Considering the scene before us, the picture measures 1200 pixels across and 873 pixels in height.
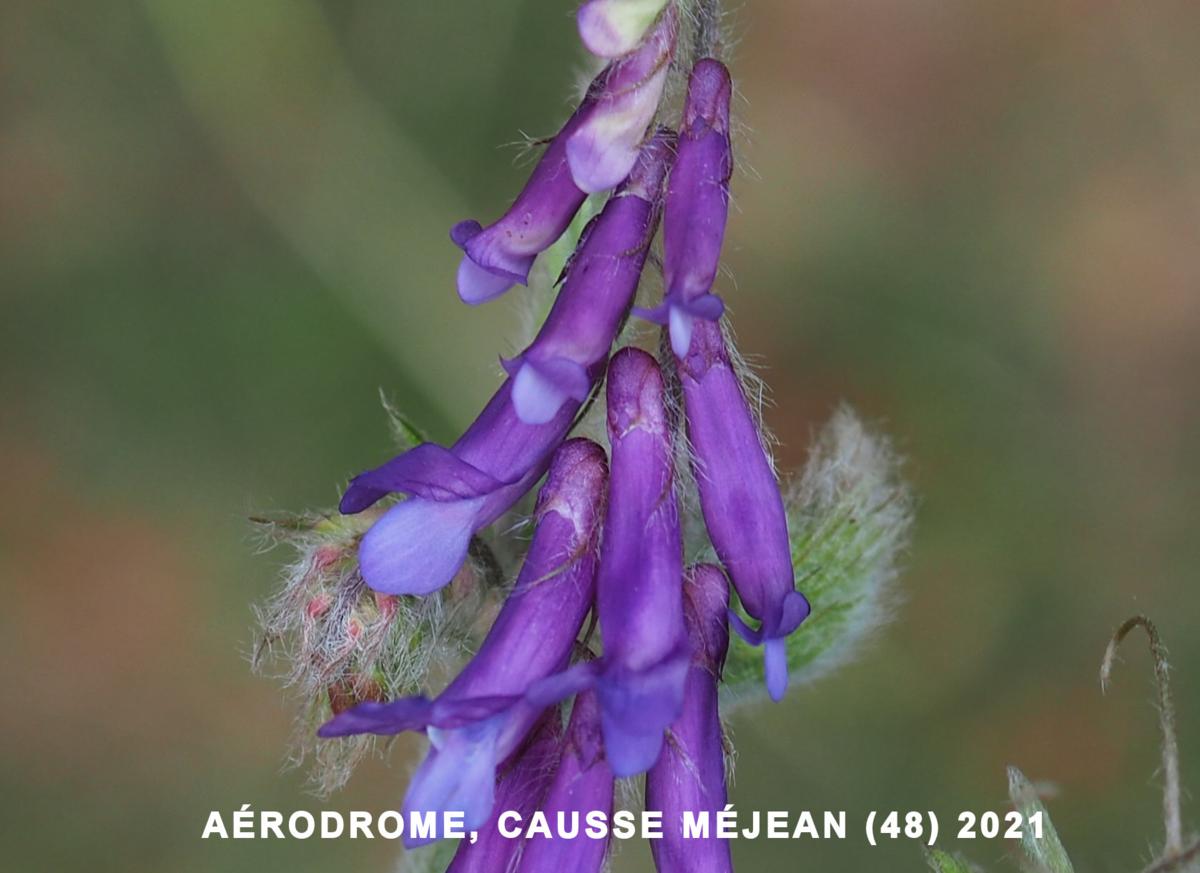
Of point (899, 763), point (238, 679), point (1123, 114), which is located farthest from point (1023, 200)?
point (238, 679)

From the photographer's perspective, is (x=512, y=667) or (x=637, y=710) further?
(x=512, y=667)

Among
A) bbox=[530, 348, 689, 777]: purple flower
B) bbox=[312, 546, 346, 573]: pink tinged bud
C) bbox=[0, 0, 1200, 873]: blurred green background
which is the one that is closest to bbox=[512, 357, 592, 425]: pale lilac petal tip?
bbox=[530, 348, 689, 777]: purple flower

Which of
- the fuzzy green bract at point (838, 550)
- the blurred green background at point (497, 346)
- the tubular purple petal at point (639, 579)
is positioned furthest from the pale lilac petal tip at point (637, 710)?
the blurred green background at point (497, 346)

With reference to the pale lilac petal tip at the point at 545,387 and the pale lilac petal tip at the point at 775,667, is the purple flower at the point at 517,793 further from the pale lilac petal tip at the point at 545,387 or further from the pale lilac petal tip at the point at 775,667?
the pale lilac petal tip at the point at 545,387

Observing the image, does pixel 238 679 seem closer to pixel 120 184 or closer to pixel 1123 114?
pixel 120 184

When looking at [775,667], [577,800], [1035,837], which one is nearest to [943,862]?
[1035,837]

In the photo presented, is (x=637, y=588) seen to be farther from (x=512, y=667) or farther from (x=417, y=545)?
(x=417, y=545)
